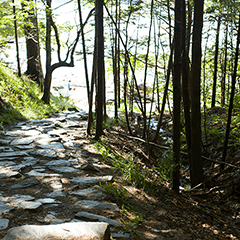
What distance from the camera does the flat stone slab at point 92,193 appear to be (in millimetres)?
2790

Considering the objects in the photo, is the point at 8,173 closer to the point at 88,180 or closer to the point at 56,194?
the point at 56,194

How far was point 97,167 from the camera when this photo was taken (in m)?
4.08

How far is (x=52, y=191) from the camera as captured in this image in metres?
2.84

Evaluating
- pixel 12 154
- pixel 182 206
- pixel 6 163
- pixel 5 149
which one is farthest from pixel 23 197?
pixel 182 206

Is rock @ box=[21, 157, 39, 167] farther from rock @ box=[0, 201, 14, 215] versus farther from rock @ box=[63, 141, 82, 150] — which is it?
rock @ box=[0, 201, 14, 215]

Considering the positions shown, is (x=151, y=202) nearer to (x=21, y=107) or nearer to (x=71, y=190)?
(x=71, y=190)

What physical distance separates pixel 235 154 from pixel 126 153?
267 centimetres

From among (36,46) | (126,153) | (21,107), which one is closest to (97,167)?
(126,153)

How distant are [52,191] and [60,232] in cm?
118

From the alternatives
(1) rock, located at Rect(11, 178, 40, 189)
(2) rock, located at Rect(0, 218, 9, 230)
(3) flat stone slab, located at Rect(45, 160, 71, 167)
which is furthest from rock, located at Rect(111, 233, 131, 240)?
(3) flat stone slab, located at Rect(45, 160, 71, 167)

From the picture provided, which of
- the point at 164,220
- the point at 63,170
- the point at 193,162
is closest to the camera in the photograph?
the point at 164,220

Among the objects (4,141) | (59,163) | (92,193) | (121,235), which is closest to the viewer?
(121,235)

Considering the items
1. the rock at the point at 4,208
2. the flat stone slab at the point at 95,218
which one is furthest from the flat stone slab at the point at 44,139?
the flat stone slab at the point at 95,218

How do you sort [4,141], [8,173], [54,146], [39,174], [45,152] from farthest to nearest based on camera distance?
[54,146] < [4,141] < [45,152] < [39,174] < [8,173]
